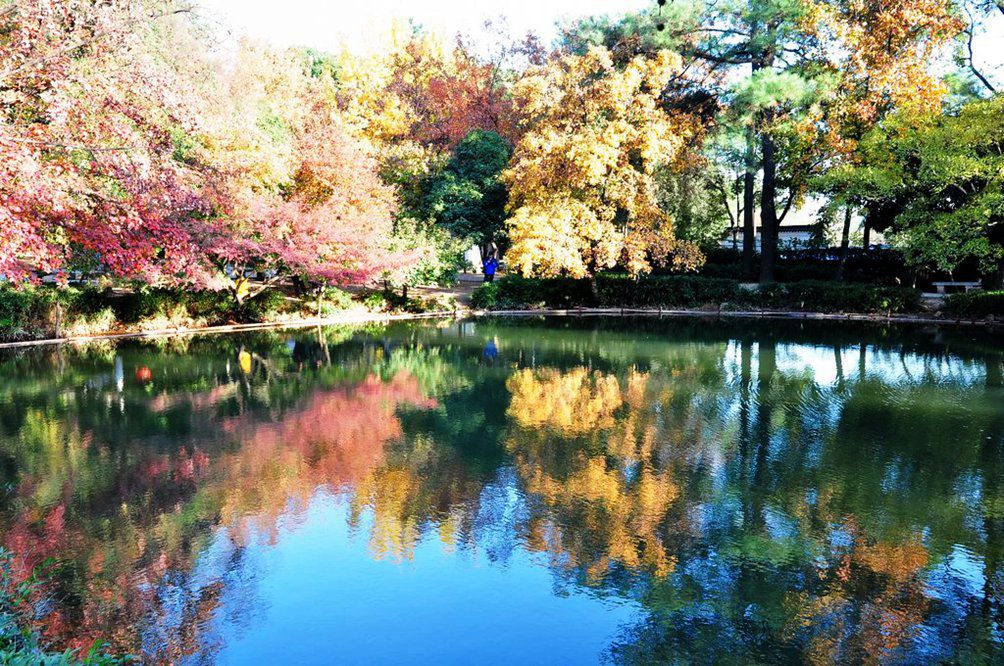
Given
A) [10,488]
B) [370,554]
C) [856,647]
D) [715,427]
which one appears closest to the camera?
[856,647]

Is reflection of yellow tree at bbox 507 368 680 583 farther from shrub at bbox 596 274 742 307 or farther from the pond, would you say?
shrub at bbox 596 274 742 307

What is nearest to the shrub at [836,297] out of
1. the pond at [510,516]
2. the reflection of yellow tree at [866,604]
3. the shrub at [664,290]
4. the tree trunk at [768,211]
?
the tree trunk at [768,211]

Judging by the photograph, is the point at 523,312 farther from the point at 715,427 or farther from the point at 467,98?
the point at 715,427

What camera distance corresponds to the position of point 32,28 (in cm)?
826

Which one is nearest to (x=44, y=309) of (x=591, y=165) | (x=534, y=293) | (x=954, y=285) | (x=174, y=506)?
(x=174, y=506)

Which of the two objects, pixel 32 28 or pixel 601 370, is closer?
pixel 32 28

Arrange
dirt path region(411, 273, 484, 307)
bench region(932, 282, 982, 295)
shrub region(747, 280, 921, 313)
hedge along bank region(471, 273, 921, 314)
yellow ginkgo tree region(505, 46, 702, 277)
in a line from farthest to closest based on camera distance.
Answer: dirt path region(411, 273, 484, 307), bench region(932, 282, 982, 295), hedge along bank region(471, 273, 921, 314), shrub region(747, 280, 921, 313), yellow ginkgo tree region(505, 46, 702, 277)

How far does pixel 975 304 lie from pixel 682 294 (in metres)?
9.03

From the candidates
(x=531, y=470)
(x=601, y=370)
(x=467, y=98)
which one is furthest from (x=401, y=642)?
(x=467, y=98)

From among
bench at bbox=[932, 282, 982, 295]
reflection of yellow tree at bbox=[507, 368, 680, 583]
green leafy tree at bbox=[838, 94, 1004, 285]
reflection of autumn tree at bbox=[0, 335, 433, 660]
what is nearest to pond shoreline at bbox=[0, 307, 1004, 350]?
green leafy tree at bbox=[838, 94, 1004, 285]

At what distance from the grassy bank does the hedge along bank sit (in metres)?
4.40

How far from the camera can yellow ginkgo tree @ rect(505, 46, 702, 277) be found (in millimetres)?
24766

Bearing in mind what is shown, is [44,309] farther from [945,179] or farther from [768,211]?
[945,179]

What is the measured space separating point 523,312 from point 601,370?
1243 centimetres
